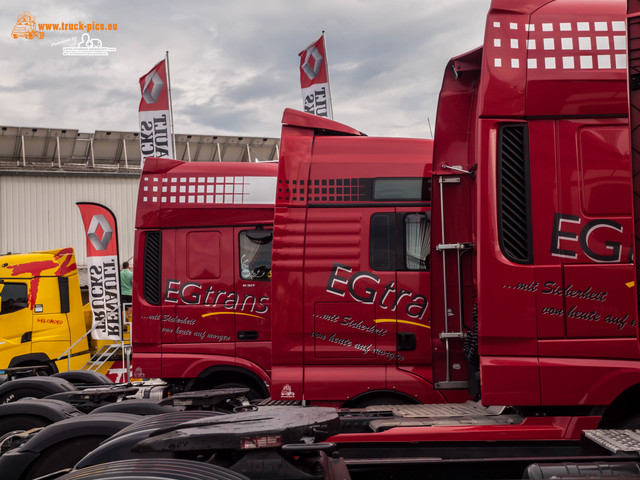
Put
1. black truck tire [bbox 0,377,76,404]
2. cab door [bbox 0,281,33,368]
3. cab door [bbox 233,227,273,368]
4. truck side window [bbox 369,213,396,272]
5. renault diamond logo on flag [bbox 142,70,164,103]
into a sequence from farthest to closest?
renault diamond logo on flag [bbox 142,70,164,103] < cab door [bbox 0,281,33,368] < cab door [bbox 233,227,273,368] < black truck tire [bbox 0,377,76,404] < truck side window [bbox 369,213,396,272]

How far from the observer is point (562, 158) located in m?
4.31

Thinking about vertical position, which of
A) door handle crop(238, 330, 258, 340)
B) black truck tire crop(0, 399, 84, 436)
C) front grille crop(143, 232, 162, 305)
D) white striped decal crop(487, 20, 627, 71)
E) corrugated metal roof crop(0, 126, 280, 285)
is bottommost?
black truck tire crop(0, 399, 84, 436)

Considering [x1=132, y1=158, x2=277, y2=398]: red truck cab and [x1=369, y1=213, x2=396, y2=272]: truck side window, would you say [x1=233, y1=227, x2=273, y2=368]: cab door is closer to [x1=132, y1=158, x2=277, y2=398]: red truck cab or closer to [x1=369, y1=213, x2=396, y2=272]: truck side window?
[x1=132, y1=158, x2=277, y2=398]: red truck cab

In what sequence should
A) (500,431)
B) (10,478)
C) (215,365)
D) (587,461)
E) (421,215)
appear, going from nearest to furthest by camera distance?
(587,461) → (10,478) → (500,431) → (421,215) → (215,365)

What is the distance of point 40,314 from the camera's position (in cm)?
1295

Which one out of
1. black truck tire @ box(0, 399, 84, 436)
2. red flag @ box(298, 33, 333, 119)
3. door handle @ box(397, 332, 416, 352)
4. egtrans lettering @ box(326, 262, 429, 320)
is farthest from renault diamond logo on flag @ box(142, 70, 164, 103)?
door handle @ box(397, 332, 416, 352)

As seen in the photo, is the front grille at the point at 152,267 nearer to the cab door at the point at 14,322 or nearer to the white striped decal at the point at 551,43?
the white striped decal at the point at 551,43

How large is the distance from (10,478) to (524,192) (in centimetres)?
354

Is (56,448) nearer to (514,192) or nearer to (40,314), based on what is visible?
(514,192)

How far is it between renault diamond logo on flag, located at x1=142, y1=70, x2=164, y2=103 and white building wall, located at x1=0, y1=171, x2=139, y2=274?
40.5 feet

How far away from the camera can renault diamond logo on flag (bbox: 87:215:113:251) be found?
12.3m

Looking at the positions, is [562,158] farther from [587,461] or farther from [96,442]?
[96,442]

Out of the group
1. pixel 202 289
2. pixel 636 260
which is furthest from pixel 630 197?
pixel 202 289

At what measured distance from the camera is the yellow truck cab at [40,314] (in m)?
12.8
